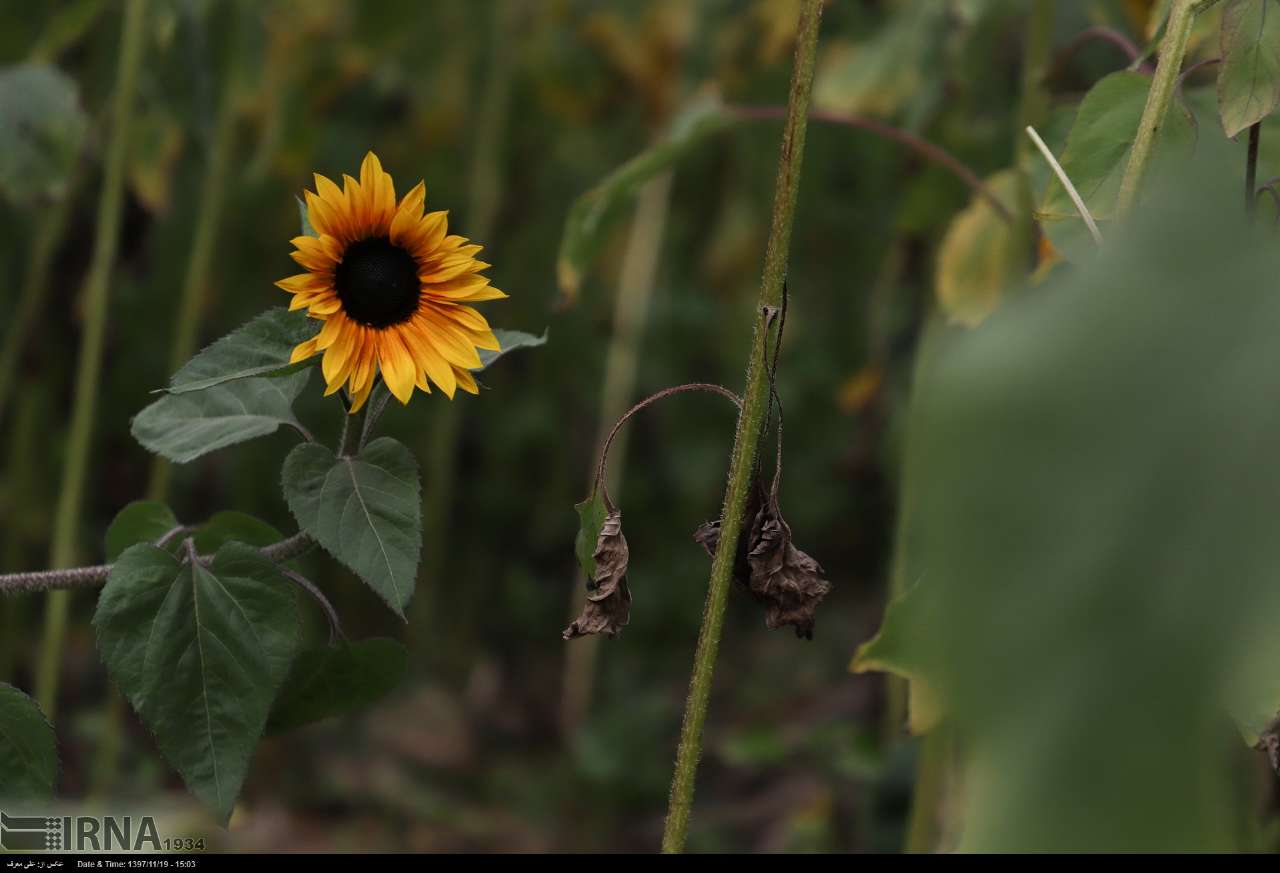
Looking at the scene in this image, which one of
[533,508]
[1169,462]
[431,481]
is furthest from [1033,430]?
[533,508]

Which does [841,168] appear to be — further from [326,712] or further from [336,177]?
[326,712]

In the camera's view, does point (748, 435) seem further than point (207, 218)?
No

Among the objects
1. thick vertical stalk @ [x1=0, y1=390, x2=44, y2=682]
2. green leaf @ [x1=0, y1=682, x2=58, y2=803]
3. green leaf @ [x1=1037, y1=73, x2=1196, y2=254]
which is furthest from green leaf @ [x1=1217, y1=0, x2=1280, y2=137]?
thick vertical stalk @ [x1=0, y1=390, x2=44, y2=682]

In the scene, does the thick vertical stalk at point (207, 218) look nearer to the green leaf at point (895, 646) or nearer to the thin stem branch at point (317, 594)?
the thin stem branch at point (317, 594)

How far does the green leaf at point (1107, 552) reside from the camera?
0.62 feet

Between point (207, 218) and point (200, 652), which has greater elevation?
point (207, 218)

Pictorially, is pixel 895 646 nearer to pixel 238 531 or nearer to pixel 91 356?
pixel 238 531

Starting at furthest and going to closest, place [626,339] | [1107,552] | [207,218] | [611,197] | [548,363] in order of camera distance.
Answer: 1. [548,363]
2. [626,339]
3. [207,218]
4. [611,197]
5. [1107,552]

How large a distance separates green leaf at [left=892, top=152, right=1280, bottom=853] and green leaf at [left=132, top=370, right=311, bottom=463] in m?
0.31

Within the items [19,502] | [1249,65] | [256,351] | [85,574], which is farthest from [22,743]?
[19,502]

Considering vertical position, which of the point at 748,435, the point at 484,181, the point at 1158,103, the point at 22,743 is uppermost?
the point at 484,181

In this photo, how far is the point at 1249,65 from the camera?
1.44 ft

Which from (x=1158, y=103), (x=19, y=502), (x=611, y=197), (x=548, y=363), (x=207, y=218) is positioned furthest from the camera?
(x=548, y=363)

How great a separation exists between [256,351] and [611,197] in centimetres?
29
